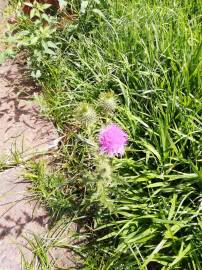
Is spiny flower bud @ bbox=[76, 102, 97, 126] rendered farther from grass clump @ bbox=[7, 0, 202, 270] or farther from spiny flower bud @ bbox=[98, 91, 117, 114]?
spiny flower bud @ bbox=[98, 91, 117, 114]

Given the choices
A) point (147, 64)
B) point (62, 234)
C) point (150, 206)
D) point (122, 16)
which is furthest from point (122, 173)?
point (122, 16)

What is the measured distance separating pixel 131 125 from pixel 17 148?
709 millimetres

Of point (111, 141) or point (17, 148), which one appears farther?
point (17, 148)

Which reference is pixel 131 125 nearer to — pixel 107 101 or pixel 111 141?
pixel 107 101

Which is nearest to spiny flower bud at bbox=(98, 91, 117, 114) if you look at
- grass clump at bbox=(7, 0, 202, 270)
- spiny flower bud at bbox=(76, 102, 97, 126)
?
grass clump at bbox=(7, 0, 202, 270)

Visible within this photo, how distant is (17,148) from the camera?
2676 millimetres

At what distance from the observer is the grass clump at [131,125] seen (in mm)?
2074

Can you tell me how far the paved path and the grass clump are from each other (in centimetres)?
9

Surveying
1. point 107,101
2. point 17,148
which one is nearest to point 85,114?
point 107,101

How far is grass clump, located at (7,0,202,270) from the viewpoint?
6.81ft

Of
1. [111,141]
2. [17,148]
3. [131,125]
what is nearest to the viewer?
[111,141]

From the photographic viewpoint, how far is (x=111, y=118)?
8.23 feet

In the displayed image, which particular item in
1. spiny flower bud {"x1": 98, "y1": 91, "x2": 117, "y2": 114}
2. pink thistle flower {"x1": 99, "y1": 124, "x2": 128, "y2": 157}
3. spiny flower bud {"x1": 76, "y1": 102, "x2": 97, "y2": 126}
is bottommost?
pink thistle flower {"x1": 99, "y1": 124, "x2": 128, "y2": 157}

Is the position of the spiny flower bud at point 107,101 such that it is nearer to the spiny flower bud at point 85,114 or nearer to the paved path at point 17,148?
the spiny flower bud at point 85,114
